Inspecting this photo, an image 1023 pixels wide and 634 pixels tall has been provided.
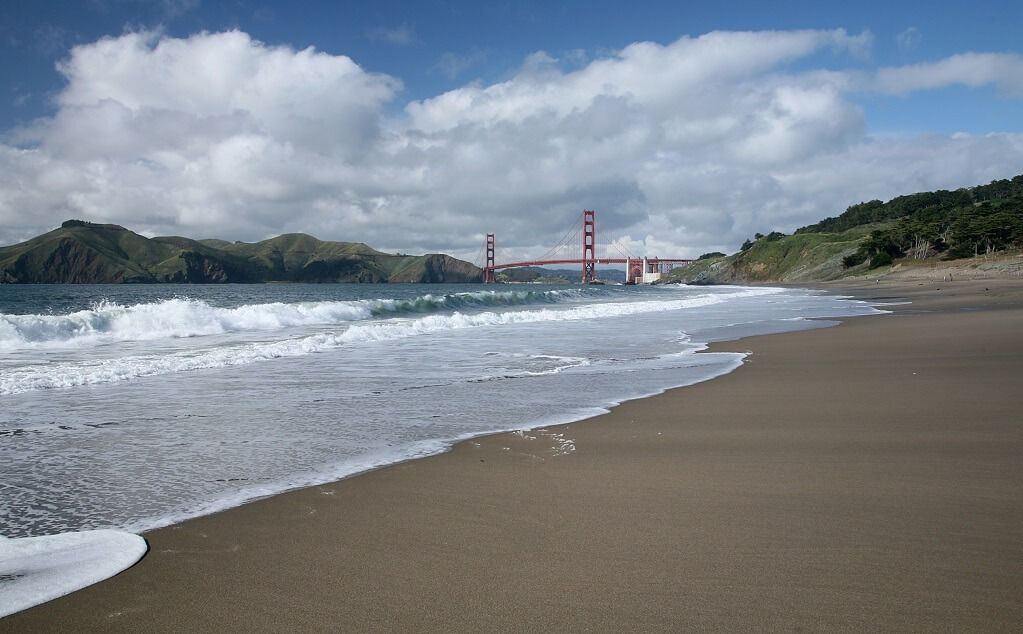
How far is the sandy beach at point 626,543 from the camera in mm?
1959

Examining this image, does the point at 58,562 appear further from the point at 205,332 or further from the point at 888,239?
the point at 888,239

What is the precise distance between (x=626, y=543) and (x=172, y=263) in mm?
124422

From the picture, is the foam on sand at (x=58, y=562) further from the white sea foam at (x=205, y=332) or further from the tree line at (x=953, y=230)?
the tree line at (x=953, y=230)

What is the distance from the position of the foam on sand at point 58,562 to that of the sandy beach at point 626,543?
79mm

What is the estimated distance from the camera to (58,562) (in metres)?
2.40

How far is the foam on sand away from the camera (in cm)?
214

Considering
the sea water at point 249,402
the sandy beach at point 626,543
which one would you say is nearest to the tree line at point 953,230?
the sea water at point 249,402

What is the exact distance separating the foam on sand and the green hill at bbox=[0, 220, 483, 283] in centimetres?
11305

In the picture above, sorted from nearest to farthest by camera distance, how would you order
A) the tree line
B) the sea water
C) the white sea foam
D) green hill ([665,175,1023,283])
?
1. the sea water
2. the white sea foam
3. the tree line
4. green hill ([665,175,1023,283])

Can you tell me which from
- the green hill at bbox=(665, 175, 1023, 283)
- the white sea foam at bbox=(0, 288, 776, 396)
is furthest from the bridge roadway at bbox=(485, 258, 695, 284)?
the white sea foam at bbox=(0, 288, 776, 396)

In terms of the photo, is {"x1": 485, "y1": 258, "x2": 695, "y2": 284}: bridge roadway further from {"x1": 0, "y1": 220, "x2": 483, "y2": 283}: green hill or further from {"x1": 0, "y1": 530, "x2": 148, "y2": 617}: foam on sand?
{"x1": 0, "y1": 530, "x2": 148, "y2": 617}: foam on sand

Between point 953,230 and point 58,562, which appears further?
point 953,230

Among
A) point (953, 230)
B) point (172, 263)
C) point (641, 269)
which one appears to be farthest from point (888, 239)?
point (172, 263)

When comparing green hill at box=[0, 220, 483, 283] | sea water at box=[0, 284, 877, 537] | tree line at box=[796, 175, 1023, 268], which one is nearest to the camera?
sea water at box=[0, 284, 877, 537]
